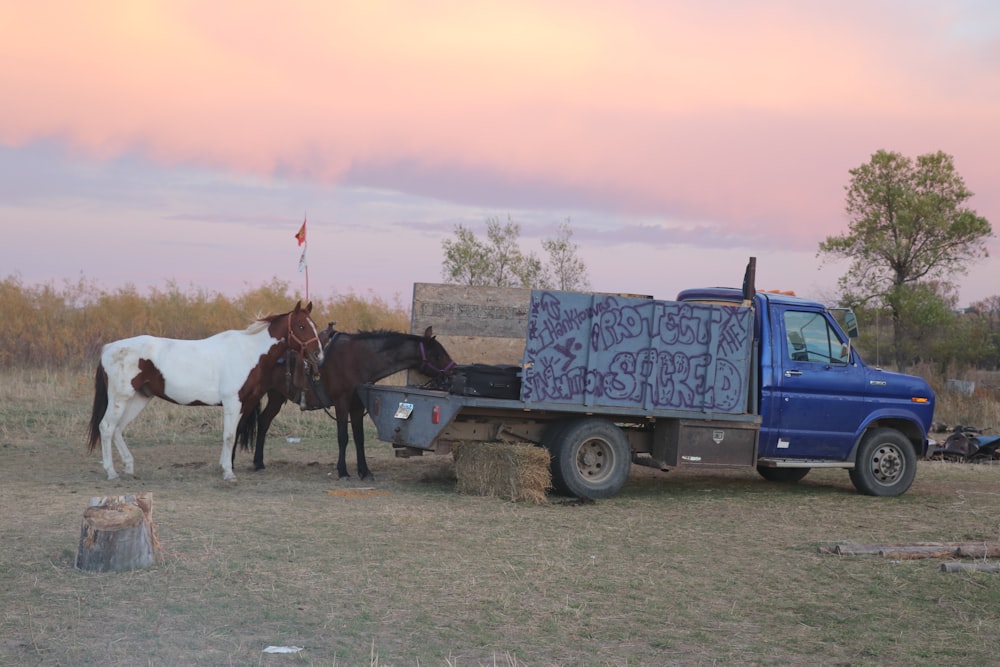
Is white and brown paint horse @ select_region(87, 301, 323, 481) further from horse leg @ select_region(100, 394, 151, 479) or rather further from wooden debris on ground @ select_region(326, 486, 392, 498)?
wooden debris on ground @ select_region(326, 486, 392, 498)

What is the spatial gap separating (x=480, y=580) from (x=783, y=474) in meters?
8.24

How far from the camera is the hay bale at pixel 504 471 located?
11.2 m

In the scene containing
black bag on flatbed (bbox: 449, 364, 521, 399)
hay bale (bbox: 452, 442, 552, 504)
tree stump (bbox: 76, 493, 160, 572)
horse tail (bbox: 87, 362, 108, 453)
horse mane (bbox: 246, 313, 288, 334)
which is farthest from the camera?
horse mane (bbox: 246, 313, 288, 334)

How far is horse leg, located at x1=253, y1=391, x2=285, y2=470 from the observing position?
1340cm

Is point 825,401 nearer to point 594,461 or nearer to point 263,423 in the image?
point 594,461

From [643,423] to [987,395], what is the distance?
18.8 metres

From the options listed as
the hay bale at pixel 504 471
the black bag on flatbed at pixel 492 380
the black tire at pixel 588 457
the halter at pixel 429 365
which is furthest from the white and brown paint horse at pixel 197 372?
the black tire at pixel 588 457

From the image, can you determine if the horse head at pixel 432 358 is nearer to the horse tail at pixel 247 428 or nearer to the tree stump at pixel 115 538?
the horse tail at pixel 247 428

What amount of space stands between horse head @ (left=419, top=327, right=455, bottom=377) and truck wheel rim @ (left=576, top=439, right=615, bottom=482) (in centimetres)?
213

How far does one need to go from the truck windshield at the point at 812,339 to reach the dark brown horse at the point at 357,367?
4.16 m

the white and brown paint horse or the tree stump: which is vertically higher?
the white and brown paint horse

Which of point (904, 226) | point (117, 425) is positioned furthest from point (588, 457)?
point (904, 226)

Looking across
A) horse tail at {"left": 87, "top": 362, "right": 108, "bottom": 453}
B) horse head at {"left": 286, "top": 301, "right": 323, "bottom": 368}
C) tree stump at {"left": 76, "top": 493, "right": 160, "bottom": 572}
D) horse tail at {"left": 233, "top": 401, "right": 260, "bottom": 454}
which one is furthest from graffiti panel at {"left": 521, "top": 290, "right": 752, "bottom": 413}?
horse tail at {"left": 87, "top": 362, "right": 108, "bottom": 453}

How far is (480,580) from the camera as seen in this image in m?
7.46
